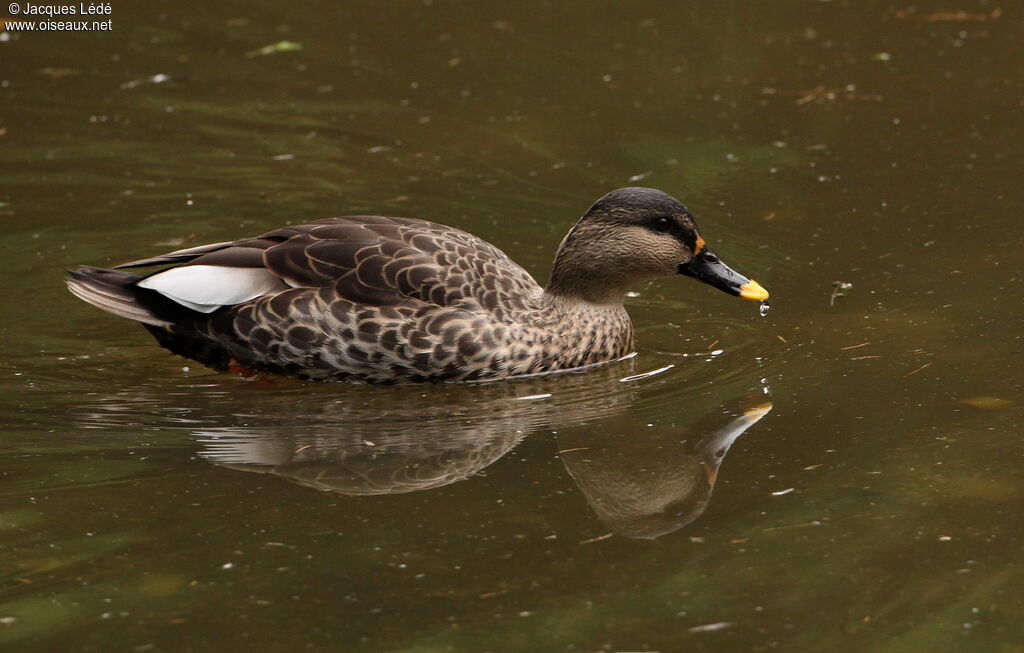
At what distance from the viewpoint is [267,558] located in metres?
5.80

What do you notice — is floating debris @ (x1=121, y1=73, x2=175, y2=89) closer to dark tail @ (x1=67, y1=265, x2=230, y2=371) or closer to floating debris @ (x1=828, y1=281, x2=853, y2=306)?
dark tail @ (x1=67, y1=265, x2=230, y2=371)

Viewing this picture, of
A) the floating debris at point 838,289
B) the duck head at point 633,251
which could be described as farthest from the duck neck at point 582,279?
the floating debris at point 838,289

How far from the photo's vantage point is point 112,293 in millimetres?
8320

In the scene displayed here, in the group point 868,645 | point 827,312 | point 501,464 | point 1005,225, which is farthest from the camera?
point 1005,225

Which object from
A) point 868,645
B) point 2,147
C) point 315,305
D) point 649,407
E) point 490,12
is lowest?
point 868,645

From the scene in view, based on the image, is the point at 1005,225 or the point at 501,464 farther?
the point at 1005,225

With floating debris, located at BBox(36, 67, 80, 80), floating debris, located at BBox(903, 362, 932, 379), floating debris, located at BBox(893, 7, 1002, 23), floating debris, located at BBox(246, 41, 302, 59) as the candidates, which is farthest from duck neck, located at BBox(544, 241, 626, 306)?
floating debris, located at BBox(893, 7, 1002, 23)

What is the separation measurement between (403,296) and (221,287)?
106cm

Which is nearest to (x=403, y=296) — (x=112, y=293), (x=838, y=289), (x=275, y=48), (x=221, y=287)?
(x=221, y=287)

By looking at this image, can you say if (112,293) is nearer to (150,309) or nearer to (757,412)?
(150,309)

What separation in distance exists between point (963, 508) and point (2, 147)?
27.1 feet

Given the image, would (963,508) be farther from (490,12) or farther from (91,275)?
(490,12)

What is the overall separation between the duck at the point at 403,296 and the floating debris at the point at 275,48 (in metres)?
5.31

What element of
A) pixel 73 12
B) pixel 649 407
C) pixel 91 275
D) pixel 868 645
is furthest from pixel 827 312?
pixel 73 12
